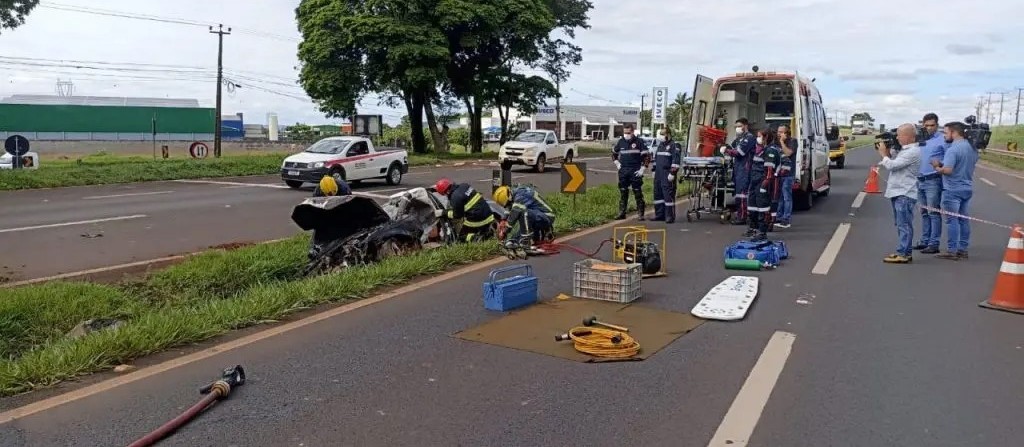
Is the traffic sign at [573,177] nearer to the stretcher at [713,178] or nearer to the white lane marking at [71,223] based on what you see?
the stretcher at [713,178]

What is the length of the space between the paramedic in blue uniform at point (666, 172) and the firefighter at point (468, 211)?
389cm

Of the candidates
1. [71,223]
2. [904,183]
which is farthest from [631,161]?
[71,223]

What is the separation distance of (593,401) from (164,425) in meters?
2.36

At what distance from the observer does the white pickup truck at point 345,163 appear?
21.2 m

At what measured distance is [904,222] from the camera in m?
9.31

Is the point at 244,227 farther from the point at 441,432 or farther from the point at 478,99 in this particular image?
the point at 478,99

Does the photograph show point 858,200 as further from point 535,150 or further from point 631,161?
point 535,150

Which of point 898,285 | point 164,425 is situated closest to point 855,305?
point 898,285

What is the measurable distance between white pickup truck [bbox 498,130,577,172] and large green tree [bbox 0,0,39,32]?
1610 cm

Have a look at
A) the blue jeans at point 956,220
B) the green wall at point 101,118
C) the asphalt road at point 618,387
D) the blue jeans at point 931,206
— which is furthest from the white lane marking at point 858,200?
the green wall at point 101,118

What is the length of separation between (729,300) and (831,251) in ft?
12.8

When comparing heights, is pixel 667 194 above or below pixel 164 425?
above

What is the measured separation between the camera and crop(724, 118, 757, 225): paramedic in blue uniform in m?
12.1

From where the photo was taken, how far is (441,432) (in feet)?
13.5
